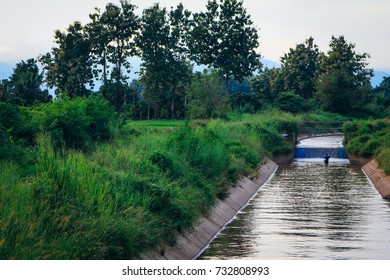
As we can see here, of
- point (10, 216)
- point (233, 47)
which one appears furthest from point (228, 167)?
point (233, 47)

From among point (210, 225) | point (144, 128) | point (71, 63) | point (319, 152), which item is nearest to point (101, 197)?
point (210, 225)

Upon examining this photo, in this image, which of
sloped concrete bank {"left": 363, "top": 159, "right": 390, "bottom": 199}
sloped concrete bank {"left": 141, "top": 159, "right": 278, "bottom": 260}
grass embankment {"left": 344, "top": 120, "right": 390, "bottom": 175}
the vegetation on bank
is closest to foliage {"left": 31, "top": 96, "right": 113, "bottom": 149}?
the vegetation on bank

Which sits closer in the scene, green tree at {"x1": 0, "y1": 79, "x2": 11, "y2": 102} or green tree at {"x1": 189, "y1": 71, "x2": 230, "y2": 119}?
green tree at {"x1": 0, "y1": 79, "x2": 11, "y2": 102}

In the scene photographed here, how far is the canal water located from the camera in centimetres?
2645

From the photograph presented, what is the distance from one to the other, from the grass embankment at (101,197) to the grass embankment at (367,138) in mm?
28189

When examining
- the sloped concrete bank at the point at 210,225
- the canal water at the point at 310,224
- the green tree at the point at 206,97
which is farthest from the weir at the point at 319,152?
the sloped concrete bank at the point at 210,225

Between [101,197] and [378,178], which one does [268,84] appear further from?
[101,197]

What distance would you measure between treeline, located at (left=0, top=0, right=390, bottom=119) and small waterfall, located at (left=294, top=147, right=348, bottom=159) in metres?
16.2

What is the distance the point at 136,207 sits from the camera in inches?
838

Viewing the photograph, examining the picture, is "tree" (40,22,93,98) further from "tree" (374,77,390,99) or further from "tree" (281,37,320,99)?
"tree" (374,77,390,99)

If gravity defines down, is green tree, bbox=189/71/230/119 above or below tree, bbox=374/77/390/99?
below

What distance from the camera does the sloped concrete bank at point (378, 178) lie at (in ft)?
149

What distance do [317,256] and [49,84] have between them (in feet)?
231

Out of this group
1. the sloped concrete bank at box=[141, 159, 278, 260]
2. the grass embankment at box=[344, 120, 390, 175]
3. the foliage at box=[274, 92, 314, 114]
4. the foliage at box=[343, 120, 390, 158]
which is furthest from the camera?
the foliage at box=[274, 92, 314, 114]
